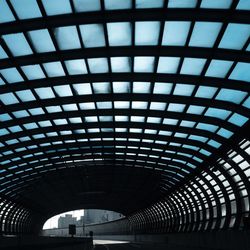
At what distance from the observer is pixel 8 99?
95.5ft

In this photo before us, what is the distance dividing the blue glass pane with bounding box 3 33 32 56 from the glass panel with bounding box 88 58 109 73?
3.94 m

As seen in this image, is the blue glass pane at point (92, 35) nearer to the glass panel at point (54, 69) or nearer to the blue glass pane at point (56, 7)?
the blue glass pane at point (56, 7)

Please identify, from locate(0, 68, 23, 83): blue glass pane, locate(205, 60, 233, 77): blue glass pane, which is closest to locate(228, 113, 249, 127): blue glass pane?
locate(205, 60, 233, 77): blue glass pane

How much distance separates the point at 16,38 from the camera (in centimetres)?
2048

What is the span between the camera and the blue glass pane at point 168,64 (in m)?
23.1

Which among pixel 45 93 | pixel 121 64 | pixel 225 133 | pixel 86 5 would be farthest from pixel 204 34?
pixel 225 133

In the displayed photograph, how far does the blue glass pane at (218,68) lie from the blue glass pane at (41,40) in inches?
382

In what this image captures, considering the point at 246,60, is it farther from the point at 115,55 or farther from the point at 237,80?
the point at 115,55

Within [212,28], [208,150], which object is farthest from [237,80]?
[208,150]

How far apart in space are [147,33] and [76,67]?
6.15 meters

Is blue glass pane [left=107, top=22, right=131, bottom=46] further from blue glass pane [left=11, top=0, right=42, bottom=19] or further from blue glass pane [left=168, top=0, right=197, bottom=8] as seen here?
blue glass pane [left=11, top=0, right=42, bottom=19]

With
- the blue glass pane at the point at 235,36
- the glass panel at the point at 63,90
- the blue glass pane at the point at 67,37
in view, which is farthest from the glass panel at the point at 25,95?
→ the blue glass pane at the point at 235,36

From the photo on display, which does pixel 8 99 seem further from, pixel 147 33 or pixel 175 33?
pixel 175 33

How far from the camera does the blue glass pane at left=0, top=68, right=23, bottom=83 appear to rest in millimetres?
24422
